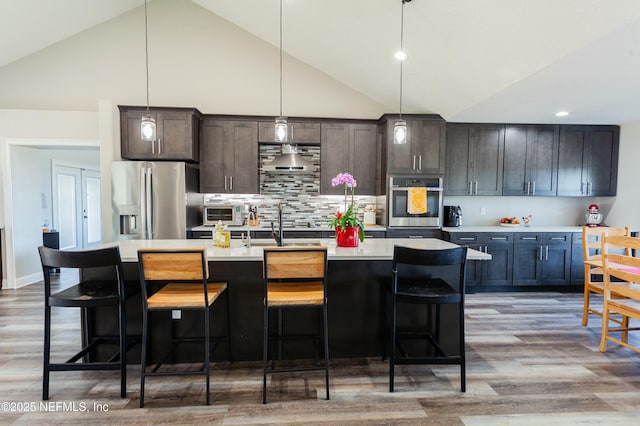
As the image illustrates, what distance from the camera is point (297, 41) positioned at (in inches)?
178

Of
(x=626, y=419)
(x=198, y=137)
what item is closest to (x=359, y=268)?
(x=626, y=419)

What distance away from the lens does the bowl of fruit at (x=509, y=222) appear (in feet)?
16.0

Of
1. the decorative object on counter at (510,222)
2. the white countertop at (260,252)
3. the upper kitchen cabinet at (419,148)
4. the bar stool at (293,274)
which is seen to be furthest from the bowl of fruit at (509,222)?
the bar stool at (293,274)

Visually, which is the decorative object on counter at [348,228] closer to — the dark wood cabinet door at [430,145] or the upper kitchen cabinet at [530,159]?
the dark wood cabinet door at [430,145]

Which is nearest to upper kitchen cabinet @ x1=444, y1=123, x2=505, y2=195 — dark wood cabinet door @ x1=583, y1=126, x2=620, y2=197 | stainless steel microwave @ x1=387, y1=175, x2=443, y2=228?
stainless steel microwave @ x1=387, y1=175, x2=443, y2=228

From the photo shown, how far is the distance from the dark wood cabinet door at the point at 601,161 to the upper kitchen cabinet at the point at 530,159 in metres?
0.50

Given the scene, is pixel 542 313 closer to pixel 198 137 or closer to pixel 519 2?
pixel 519 2

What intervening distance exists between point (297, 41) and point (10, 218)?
15.8 feet

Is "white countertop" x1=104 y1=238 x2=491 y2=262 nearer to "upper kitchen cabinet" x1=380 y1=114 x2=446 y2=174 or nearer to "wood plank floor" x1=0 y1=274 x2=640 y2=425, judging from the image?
"wood plank floor" x1=0 y1=274 x2=640 y2=425

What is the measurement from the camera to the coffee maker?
4750mm

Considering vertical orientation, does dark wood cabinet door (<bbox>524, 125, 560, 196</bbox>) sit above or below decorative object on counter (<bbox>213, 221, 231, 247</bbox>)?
above

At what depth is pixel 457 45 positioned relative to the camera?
10.0 ft

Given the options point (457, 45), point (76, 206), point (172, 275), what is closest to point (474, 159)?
point (457, 45)

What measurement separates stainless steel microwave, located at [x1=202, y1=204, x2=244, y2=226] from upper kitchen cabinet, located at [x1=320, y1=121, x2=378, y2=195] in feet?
4.30
